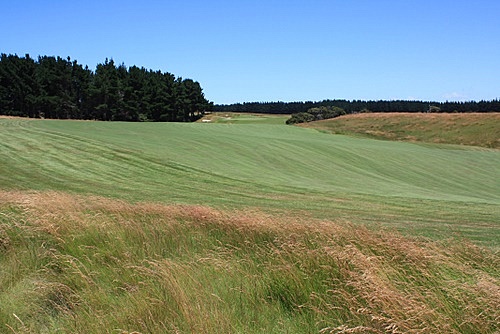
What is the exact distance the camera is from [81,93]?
10038cm

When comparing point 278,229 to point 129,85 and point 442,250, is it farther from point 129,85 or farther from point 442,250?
point 129,85

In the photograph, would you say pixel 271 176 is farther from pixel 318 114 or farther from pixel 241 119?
pixel 318 114

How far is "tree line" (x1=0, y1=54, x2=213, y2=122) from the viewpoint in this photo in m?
87.3

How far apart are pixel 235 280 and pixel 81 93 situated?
103m

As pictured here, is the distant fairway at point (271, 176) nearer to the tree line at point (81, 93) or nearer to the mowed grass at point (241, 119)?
the tree line at point (81, 93)

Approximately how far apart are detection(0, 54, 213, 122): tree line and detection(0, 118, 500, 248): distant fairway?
51885 mm

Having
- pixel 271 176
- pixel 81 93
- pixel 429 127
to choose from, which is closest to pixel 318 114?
pixel 429 127

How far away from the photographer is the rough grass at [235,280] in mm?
4383

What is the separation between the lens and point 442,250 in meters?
6.27

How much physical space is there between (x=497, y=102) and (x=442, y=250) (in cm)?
15559

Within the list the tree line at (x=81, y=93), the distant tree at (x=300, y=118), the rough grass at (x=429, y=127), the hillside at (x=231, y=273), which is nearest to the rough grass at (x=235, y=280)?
the hillside at (x=231, y=273)

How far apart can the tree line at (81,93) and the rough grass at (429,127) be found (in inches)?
1488

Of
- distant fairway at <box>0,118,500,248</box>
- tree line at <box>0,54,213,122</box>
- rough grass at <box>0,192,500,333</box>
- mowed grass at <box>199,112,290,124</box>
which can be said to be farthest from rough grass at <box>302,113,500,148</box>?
rough grass at <box>0,192,500,333</box>

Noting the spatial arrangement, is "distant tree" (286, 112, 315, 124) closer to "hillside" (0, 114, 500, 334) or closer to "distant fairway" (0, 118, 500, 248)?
"distant fairway" (0, 118, 500, 248)
